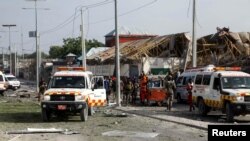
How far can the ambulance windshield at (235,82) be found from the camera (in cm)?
2320

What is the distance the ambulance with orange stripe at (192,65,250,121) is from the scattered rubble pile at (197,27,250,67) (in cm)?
1637

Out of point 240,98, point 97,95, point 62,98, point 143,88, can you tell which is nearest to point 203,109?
point 240,98

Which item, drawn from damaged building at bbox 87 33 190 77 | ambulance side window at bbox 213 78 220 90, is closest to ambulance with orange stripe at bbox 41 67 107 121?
ambulance side window at bbox 213 78 220 90

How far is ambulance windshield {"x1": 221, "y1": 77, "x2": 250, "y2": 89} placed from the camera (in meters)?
23.2

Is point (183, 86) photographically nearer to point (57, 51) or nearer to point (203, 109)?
point (203, 109)

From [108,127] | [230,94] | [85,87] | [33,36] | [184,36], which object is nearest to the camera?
[108,127]

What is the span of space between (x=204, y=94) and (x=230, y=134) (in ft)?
48.6

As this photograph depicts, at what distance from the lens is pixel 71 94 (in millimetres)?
22484

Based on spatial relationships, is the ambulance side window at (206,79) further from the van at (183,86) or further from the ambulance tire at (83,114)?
the van at (183,86)

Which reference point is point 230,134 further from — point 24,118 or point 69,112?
point 24,118

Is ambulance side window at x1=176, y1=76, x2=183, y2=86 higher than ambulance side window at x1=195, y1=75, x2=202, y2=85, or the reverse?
ambulance side window at x1=195, y1=75, x2=202, y2=85

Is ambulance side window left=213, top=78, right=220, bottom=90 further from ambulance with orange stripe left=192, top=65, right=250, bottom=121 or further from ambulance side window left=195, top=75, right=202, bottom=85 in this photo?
ambulance side window left=195, top=75, right=202, bottom=85

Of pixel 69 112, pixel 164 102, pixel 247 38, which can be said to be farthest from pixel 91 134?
pixel 247 38

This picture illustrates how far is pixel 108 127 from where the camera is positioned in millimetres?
20125
